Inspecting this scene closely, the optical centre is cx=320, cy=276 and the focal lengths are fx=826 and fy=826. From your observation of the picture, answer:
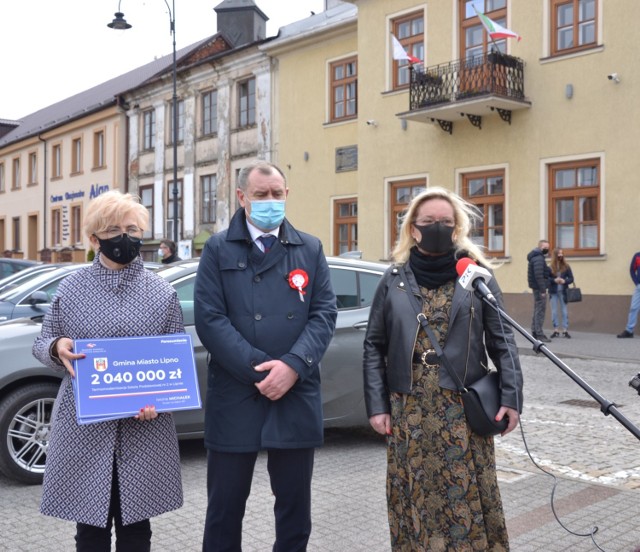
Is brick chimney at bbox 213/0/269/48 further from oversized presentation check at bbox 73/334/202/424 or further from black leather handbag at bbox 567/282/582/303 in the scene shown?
oversized presentation check at bbox 73/334/202/424

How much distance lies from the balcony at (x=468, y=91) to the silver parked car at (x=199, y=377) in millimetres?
13141

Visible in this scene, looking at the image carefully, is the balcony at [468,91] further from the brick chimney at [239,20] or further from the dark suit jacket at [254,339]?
Answer: the brick chimney at [239,20]

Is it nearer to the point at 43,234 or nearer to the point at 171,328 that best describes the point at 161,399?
the point at 171,328

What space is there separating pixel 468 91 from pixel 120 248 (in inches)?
692

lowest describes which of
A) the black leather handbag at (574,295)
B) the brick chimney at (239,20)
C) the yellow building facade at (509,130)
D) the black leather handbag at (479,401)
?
the black leather handbag at (574,295)

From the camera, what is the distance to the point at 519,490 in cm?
580

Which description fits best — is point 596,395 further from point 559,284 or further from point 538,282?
point 559,284

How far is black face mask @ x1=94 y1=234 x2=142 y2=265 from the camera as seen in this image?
3471 millimetres

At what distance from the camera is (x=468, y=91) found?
65.4ft

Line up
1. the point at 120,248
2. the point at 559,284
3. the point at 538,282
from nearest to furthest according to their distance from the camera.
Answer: the point at 120,248
the point at 538,282
the point at 559,284

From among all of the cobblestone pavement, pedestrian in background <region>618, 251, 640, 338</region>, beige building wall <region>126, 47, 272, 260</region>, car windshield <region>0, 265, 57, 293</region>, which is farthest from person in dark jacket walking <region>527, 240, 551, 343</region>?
beige building wall <region>126, 47, 272, 260</region>

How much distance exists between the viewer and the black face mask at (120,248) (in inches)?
137

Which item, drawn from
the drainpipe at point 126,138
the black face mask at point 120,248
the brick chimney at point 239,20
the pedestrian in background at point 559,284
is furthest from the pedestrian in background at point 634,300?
the brick chimney at point 239,20

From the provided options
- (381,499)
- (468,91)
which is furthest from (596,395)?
(468,91)
